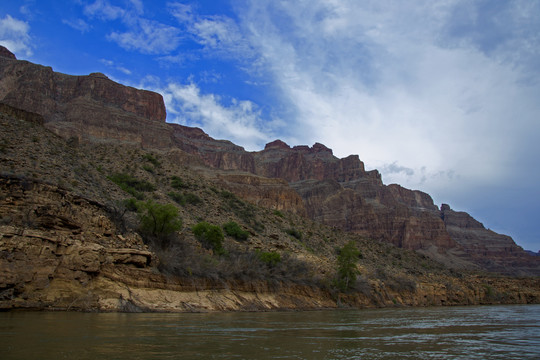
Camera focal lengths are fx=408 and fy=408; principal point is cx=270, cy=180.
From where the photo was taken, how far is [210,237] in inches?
1439

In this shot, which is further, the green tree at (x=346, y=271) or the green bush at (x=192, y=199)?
the green bush at (x=192, y=199)

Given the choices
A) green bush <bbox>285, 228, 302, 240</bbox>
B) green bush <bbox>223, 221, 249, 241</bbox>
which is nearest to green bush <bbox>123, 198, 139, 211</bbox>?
green bush <bbox>223, 221, 249, 241</bbox>

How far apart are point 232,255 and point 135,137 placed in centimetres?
10568

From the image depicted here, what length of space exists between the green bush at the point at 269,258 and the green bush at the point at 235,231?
4.54 m

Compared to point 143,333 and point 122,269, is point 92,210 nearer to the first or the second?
point 122,269

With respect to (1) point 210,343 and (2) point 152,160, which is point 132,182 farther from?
(1) point 210,343

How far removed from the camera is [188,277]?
26.8m

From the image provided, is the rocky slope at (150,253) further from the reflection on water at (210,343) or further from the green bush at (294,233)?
the reflection on water at (210,343)

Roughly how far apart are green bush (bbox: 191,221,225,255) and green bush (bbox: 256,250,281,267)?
3.74m

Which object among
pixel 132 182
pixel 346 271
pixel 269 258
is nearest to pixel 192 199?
pixel 132 182

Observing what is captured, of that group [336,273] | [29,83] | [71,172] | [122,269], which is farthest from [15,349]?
[29,83]

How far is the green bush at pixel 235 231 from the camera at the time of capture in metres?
42.5

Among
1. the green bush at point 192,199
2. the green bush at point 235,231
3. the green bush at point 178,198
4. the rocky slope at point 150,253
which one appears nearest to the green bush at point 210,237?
the rocky slope at point 150,253

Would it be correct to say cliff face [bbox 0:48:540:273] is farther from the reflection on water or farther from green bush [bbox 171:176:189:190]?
the reflection on water
